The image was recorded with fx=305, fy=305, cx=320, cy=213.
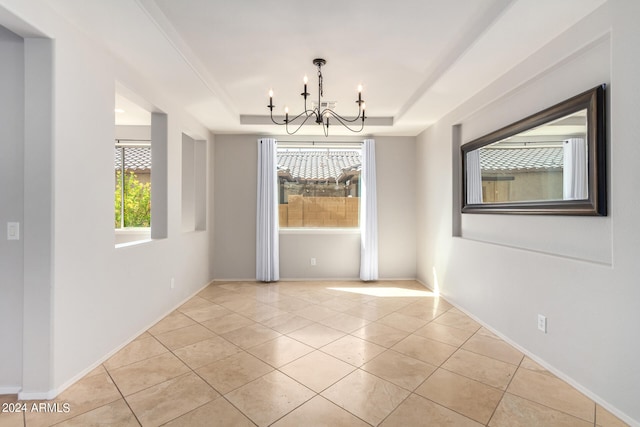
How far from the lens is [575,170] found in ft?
7.16

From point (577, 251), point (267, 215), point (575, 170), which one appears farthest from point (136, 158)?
point (577, 251)

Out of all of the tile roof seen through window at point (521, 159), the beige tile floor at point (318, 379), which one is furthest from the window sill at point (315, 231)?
the tile roof seen through window at point (521, 159)

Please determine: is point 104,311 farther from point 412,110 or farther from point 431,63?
point 412,110

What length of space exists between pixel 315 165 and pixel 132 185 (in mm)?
3152

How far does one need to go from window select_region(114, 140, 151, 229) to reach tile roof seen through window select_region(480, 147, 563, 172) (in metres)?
5.02

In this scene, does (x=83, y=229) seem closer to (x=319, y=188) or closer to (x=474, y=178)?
(x=319, y=188)

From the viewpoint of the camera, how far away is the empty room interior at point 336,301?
186 centimetres

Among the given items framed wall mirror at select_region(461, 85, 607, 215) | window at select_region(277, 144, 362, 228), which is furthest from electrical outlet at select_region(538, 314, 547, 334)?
window at select_region(277, 144, 362, 228)

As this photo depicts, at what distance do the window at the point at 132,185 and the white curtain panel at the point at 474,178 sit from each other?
192 inches

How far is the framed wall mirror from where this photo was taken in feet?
6.54

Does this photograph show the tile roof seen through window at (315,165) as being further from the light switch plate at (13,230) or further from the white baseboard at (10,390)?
the white baseboard at (10,390)

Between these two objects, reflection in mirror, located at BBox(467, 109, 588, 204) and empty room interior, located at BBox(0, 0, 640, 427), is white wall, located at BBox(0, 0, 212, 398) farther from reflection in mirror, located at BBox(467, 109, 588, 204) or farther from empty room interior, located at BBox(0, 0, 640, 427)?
reflection in mirror, located at BBox(467, 109, 588, 204)

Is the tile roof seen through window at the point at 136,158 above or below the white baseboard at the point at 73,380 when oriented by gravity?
above

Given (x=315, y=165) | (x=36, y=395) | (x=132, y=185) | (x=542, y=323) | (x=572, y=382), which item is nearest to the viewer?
(x=36, y=395)
